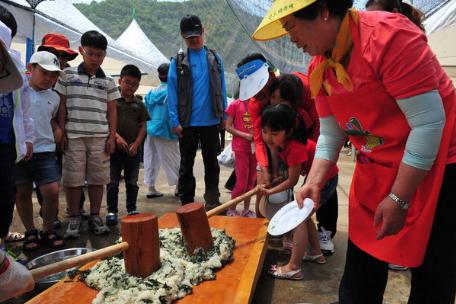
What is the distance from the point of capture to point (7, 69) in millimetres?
1640

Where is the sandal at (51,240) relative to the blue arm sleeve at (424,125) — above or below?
below

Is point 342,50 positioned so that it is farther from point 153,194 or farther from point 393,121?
point 153,194

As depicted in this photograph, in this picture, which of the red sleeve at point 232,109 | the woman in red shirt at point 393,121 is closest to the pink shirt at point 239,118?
the red sleeve at point 232,109

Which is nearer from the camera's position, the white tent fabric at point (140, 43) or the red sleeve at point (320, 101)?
the red sleeve at point (320, 101)

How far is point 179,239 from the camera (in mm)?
2547

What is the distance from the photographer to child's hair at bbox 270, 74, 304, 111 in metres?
3.17

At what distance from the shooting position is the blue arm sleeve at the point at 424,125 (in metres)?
1.20

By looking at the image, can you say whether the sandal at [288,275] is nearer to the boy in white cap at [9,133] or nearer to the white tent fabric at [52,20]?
the boy in white cap at [9,133]

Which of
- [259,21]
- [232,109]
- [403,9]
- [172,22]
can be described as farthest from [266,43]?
[172,22]

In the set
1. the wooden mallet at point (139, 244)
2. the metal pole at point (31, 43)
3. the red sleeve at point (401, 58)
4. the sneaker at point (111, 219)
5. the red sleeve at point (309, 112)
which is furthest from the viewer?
the metal pole at point (31, 43)

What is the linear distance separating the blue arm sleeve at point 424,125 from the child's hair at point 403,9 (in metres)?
1.29

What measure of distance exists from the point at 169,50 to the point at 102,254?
2664 centimetres

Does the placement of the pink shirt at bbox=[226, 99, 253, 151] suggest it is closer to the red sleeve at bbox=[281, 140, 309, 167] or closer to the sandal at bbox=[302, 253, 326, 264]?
the red sleeve at bbox=[281, 140, 309, 167]

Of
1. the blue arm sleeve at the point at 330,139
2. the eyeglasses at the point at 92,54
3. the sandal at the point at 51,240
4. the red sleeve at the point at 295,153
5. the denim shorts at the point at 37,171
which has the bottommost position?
the sandal at the point at 51,240
